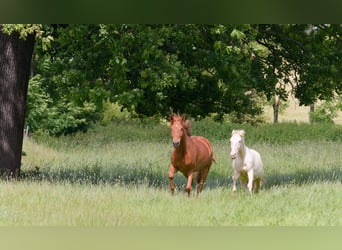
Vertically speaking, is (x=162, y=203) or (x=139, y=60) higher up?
(x=139, y=60)

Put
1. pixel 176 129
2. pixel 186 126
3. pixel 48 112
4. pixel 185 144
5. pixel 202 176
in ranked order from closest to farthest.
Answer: pixel 176 129 < pixel 185 144 < pixel 186 126 < pixel 202 176 < pixel 48 112

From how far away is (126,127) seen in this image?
3506 cm

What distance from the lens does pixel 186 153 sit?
1114cm

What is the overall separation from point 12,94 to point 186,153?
389 centimetres

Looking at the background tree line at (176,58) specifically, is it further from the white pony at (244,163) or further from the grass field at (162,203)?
the grass field at (162,203)

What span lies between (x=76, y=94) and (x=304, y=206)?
4.71 metres

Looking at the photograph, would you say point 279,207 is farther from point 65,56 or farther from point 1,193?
point 65,56

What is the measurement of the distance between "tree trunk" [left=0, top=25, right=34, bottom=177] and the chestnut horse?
139 inches

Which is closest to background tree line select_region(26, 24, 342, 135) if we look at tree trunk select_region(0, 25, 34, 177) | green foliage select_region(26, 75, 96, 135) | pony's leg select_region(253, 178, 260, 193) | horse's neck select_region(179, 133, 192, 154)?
tree trunk select_region(0, 25, 34, 177)

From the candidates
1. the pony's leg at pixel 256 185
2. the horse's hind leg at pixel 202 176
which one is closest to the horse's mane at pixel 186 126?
the horse's hind leg at pixel 202 176

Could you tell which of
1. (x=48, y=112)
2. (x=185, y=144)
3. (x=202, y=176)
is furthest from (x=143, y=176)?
(x=48, y=112)

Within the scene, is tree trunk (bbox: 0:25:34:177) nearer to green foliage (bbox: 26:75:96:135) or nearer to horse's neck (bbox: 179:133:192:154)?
horse's neck (bbox: 179:133:192:154)

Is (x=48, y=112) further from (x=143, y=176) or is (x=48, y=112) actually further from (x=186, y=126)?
(x=186, y=126)

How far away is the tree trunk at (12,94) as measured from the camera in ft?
40.4
